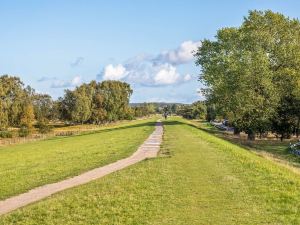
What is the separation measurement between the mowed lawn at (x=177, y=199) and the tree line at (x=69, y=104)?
8783 centimetres

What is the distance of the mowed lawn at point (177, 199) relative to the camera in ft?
40.5

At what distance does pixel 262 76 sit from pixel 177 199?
42.4 meters

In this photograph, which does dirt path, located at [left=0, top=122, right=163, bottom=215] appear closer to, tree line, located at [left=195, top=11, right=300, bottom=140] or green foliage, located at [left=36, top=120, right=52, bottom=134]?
tree line, located at [left=195, top=11, right=300, bottom=140]

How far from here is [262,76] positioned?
54344 millimetres

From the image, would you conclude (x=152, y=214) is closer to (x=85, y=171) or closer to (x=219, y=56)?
(x=85, y=171)

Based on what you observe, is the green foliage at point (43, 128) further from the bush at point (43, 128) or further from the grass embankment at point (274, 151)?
the grass embankment at point (274, 151)

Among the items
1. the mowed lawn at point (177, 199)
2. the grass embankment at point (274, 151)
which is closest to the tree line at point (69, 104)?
the grass embankment at point (274, 151)

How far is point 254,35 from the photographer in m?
56.3

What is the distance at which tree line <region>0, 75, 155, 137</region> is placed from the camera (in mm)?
112619

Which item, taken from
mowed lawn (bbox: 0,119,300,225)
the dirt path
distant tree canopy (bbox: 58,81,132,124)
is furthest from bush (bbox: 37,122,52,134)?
mowed lawn (bbox: 0,119,300,225)

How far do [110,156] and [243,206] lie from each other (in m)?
15.6

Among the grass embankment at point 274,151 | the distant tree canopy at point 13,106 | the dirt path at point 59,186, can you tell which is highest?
the distant tree canopy at point 13,106

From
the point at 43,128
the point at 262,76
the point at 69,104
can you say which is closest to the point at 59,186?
the point at 262,76

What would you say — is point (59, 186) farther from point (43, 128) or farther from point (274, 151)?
point (43, 128)
